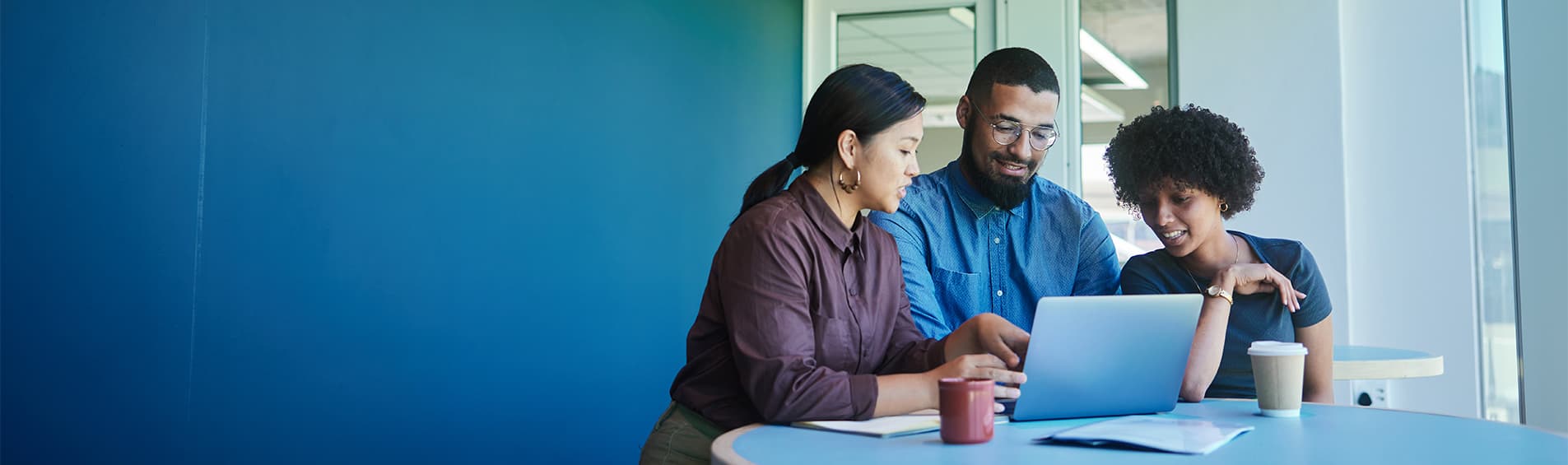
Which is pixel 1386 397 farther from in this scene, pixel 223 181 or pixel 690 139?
pixel 223 181

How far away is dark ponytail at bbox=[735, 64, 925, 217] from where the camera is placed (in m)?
1.77

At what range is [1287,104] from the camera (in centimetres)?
445

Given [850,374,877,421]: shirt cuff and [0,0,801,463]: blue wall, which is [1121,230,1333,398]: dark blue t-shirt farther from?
[0,0,801,463]: blue wall

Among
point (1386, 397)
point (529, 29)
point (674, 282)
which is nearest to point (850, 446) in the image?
point (529, 29)

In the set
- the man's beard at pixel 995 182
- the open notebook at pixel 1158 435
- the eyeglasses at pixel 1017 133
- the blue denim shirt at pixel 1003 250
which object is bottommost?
the open notebook at pixel 1158 435

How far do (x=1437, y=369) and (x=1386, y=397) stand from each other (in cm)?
166

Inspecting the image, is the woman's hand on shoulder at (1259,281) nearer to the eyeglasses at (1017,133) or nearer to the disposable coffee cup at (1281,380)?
the disposable coffee cup at (1281,380)

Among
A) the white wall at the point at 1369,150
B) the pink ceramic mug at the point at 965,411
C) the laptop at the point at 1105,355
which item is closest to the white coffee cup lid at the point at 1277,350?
the laptop at the point at 1105,355

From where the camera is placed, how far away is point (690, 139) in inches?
158

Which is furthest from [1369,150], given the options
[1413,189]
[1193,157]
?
[1193,157]

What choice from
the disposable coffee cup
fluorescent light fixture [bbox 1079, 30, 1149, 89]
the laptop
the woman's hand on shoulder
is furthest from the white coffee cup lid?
fluorescent light fixture [bbox 1079, 30, 1149, 89]

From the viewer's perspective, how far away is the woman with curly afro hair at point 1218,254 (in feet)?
6.32

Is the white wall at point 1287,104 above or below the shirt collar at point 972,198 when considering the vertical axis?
above

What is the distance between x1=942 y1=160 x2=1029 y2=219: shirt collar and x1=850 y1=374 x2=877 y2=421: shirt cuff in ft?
3.11
